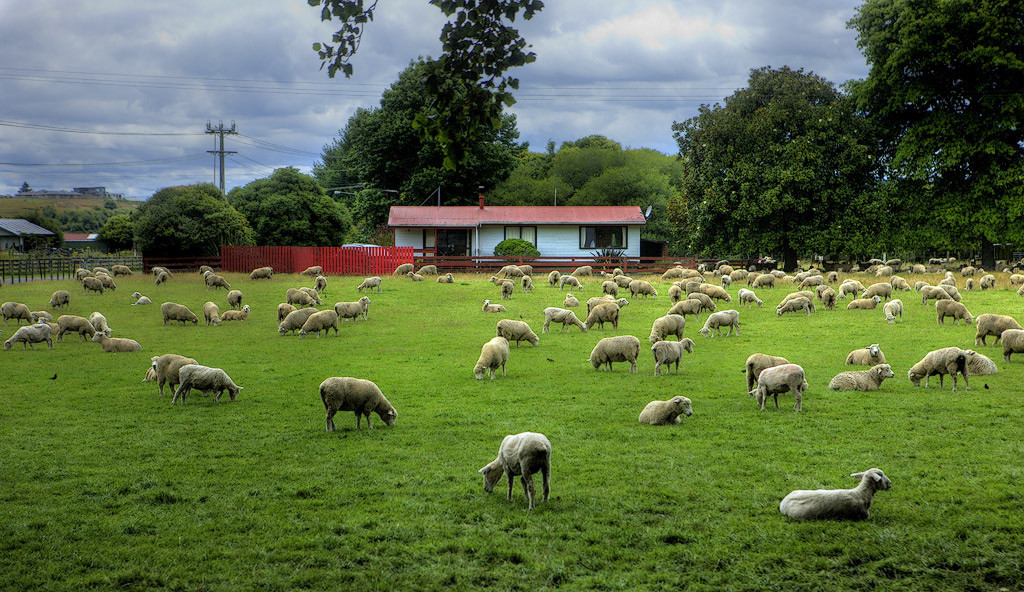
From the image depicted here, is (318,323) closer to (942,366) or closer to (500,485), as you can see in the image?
(500,485)

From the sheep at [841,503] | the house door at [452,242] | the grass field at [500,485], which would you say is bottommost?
the grass field at [500,485]

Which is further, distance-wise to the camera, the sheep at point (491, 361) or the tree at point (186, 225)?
the tree at point (186, 225)

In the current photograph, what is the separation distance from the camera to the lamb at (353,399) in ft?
38.5

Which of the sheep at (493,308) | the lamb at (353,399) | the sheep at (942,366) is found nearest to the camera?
the lamb at (353,399)

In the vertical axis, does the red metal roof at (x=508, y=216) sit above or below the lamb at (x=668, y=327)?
above

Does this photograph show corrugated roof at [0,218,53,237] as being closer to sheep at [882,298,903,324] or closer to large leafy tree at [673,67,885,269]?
large leafy tree at [673,67,885,269]

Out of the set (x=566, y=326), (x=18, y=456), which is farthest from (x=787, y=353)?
(x=18, y=456)

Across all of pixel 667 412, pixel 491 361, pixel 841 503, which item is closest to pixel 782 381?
pixel 667 412

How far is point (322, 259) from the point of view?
48.8 m

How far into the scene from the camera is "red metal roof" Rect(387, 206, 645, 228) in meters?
57.2

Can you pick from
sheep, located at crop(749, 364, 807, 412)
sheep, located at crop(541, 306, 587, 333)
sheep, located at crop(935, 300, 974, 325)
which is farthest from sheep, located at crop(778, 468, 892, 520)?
sheep, located at crop(935, 300, 974, 325)

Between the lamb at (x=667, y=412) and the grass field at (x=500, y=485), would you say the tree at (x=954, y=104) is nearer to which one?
the grass field at (x=500, y=485)

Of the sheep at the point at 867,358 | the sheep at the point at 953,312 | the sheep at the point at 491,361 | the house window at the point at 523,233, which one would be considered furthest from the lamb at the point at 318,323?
the house window at the point at 523,233

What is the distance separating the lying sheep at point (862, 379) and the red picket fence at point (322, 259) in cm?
3656
